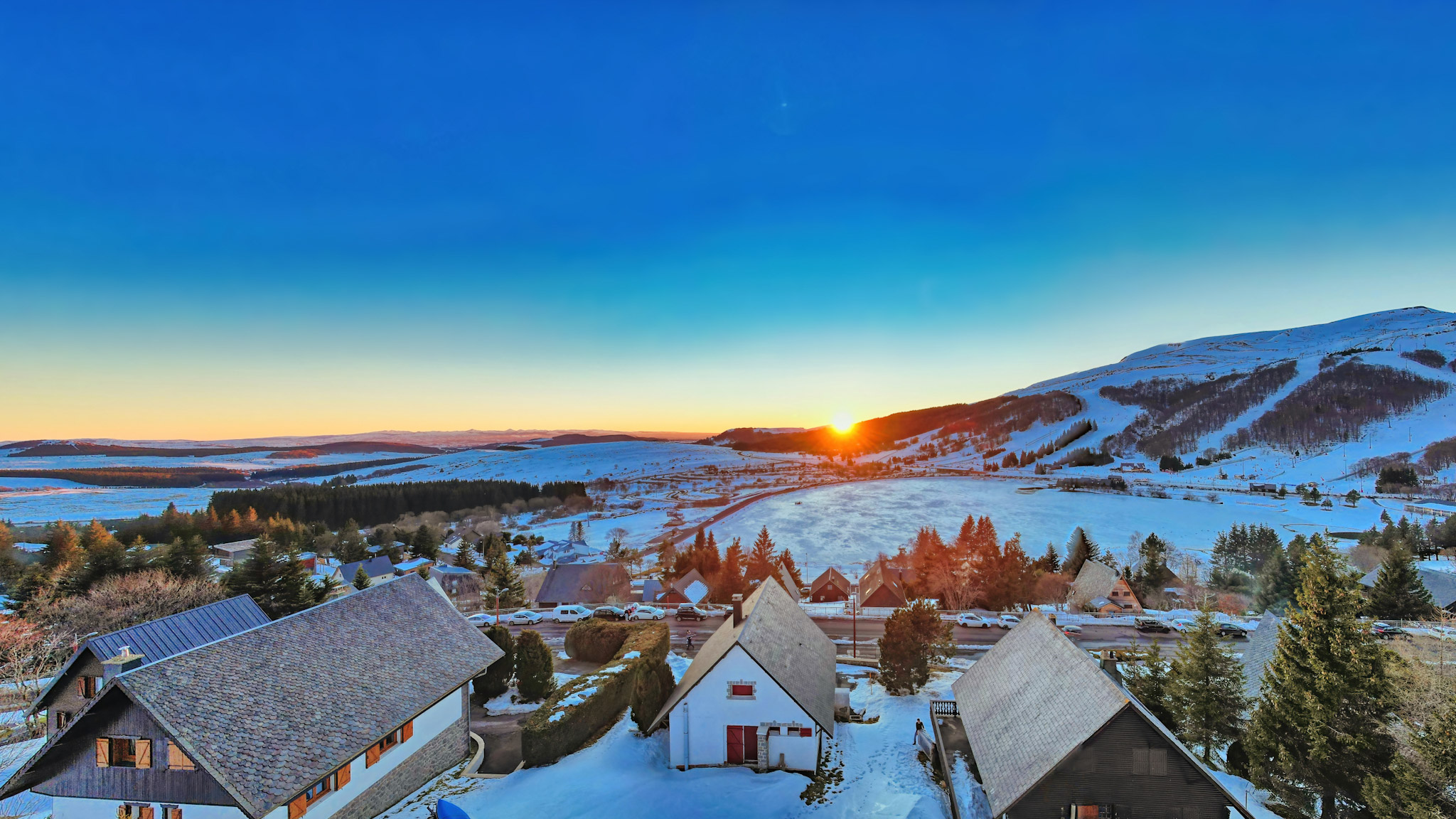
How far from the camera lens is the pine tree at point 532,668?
3378cm

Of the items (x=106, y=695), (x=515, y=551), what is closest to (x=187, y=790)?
(x=106, y=695)

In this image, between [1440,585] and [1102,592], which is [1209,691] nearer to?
[1102,592]

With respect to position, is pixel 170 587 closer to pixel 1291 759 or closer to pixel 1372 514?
pixel 1291 759

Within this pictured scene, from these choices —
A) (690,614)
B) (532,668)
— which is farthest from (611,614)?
(532,668)

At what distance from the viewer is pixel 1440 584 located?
192 feet

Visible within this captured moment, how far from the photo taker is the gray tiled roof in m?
16.5

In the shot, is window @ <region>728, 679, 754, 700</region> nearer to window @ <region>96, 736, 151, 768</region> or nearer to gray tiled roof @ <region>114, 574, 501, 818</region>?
gray tiled roof @ <region>114, 574, 501, 818</region>

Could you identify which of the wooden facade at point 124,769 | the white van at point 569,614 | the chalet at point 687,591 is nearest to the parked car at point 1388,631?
the chalet at point 687,591

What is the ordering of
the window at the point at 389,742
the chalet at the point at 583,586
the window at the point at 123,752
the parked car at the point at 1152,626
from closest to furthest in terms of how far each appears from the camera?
the window at the point at 123,752
the window at the point at 389,742
the parked car at the point at 1152,626
the chalet at the point at 583,586

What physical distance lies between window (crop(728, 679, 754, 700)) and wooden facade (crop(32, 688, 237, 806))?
16.8 meters

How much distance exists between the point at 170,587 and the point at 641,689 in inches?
1533

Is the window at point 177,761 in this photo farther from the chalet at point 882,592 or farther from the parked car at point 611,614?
the chalet at point 882,592

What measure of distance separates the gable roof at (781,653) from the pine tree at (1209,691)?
52.5 feet

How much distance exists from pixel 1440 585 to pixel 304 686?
92465mm
